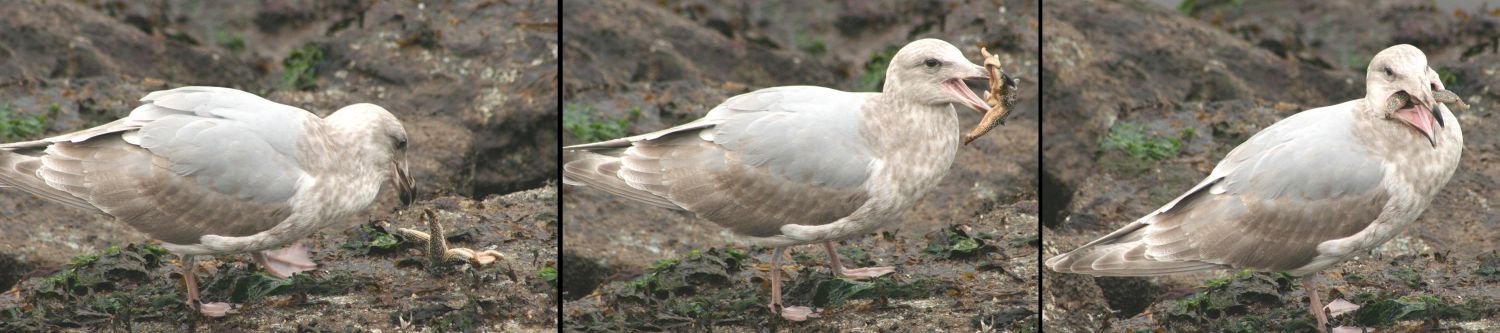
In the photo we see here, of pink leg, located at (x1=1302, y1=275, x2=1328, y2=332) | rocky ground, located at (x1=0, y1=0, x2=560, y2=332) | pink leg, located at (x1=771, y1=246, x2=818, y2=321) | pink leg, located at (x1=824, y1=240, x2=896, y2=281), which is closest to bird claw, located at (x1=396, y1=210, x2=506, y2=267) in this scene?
rocky ground, located at (x1=0, y1=0, x2=560, y2=332)

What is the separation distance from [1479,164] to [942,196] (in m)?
2.39

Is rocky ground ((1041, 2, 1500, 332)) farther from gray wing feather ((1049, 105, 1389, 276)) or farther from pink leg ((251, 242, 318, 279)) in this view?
pink leg ((251, 242, 318, 279))

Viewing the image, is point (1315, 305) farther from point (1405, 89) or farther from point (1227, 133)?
point (1405, 89)

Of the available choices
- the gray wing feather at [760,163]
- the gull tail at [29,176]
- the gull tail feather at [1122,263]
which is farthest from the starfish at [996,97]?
the gull tail at [29,176]

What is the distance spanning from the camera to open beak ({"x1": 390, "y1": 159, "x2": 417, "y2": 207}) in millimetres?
6848

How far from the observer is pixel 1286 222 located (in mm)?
6398

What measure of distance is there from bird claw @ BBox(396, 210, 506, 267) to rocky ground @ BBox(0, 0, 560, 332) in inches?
1.9

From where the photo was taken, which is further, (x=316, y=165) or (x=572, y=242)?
(x=572, y=242)

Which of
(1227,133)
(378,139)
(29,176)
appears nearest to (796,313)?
(378,139)

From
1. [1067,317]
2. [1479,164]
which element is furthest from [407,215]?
[1479,164]

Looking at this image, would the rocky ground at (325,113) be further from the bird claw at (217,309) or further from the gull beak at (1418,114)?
the gull beak at (1418,114)

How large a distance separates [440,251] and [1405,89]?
13.2 ft

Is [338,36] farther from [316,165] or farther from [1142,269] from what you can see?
[1142,269]

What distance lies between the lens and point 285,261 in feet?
22.6
